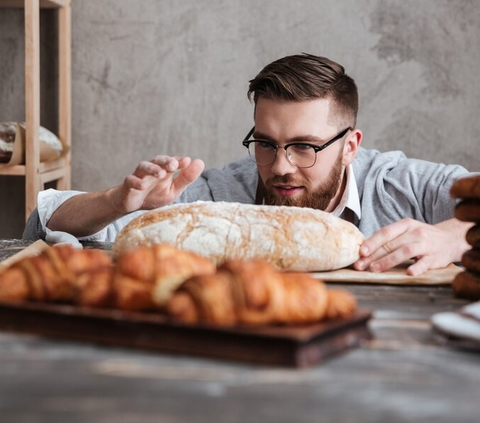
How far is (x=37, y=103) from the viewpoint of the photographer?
9.71ft

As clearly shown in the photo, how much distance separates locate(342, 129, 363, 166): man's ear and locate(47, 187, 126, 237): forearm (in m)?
0.86

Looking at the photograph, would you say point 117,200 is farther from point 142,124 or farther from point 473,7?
point 473,7

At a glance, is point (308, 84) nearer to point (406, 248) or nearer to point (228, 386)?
point (406, 248)

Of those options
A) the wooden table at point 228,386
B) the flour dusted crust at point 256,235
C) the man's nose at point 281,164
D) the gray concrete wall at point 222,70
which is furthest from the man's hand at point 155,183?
the gray concrete wall at point 222,70

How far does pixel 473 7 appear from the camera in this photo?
10.9 ft

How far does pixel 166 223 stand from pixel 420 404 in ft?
3.24

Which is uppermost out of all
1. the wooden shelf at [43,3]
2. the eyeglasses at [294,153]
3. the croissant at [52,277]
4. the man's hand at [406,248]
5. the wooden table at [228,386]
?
the wooden shelf at [43,3]

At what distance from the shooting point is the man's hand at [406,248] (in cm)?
154

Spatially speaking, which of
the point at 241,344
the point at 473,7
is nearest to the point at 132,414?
the point at 241,344

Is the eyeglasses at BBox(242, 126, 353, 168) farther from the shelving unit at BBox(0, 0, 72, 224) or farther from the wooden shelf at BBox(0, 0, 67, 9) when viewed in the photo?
the wooden shelf at BBox(0, 0, 67, 9)

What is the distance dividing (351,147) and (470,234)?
122 centimetres

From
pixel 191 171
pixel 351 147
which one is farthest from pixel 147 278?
pixel 351 147

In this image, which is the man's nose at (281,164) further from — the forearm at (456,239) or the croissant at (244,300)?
the croissant at (244,300)

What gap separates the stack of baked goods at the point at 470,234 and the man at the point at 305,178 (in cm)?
73
